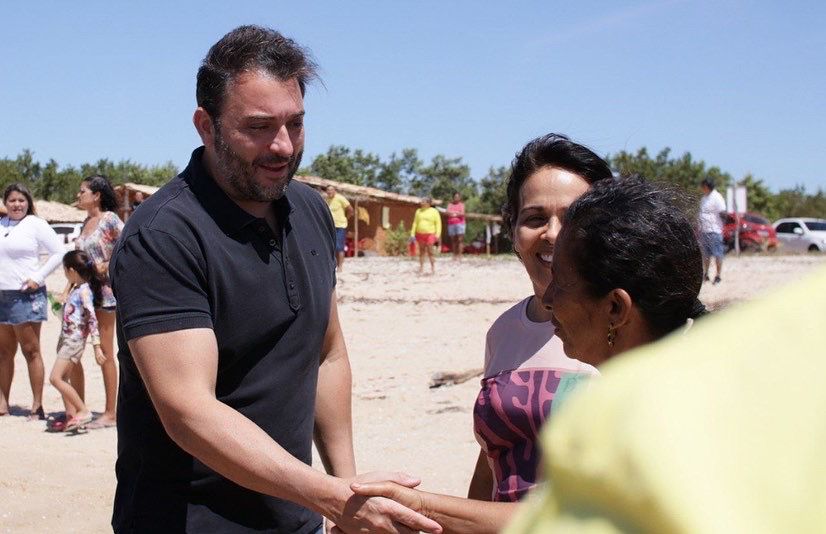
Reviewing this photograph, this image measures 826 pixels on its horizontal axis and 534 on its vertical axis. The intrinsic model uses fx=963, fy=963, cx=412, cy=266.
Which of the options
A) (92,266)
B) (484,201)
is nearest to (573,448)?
(92,266)

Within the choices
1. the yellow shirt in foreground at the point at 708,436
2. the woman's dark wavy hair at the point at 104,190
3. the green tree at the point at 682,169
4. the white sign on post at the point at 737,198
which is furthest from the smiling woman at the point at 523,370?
the green tree at the point at 682,169

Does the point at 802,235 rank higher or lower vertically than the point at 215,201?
lower

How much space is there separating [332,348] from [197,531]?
0.82 meters

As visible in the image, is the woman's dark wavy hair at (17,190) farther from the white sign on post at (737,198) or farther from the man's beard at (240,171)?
the white sign on post at (737,198)

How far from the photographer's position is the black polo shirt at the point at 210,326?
2.51m

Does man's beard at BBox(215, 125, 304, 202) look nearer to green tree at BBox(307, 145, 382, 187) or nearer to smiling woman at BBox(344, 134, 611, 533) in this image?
smiling woman at BBox(344, 134, 611, 533)

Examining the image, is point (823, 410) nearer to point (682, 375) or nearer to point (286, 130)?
point (682, 375)

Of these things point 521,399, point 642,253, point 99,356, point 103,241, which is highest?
point 642,253

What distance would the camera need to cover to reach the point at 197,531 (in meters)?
2.64

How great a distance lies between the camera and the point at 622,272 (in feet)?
6.28

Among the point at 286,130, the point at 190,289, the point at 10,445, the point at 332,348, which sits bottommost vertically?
the point at 10,445

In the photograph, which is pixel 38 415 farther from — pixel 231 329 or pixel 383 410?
pixel 231 329

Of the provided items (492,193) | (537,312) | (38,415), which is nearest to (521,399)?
(537,312)

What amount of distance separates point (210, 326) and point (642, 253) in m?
1.18
